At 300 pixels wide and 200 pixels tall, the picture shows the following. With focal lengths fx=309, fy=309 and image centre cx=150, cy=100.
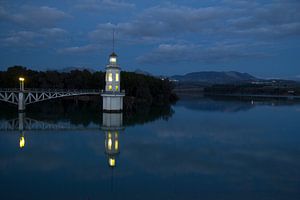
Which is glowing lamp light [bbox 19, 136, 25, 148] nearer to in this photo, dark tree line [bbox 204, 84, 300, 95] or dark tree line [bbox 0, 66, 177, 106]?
dark tree line [bbox 0, 66, 177, 106]

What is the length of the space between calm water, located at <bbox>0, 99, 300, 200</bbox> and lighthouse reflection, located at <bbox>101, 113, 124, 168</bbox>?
74mm

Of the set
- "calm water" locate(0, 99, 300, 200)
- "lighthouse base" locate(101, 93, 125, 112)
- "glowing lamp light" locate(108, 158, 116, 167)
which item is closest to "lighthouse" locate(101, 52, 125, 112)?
"lighthouse base" locate(101, 93, 125, 112)

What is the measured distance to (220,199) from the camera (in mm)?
12234

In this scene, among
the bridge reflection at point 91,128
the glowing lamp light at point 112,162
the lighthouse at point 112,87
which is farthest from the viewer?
the lighthouse at point 112,87

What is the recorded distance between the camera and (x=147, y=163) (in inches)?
699

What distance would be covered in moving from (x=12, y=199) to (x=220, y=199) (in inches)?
317

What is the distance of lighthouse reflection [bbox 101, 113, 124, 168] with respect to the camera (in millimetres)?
19100

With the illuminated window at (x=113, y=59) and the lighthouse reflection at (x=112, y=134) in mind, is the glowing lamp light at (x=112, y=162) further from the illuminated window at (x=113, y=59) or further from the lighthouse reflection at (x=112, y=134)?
the illuminated window at (x=113, y=59)

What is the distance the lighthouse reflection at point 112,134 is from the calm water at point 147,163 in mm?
74

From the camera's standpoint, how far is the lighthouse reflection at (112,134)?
19100 millimetres

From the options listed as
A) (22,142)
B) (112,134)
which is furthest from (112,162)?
(112,134)

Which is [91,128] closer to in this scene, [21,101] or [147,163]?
[147,163]

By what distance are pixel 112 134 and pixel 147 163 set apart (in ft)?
33.9

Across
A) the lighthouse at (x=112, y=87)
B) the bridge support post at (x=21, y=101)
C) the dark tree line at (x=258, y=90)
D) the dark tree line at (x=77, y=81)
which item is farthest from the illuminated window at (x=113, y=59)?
the dark tree line at (x=258, y=90)
